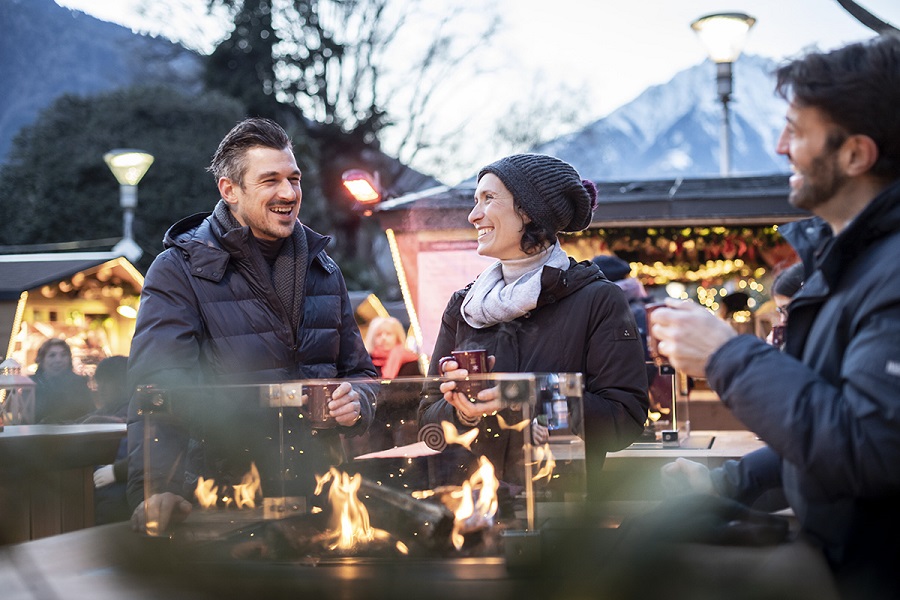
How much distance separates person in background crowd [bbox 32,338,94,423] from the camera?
7.22m

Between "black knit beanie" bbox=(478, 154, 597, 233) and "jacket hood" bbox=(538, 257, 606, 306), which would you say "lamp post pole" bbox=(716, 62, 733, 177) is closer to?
"black knit beanie" bbox=(478, 154, 597, 233)

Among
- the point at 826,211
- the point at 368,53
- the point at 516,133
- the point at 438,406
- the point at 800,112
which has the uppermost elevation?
the point at 368,53

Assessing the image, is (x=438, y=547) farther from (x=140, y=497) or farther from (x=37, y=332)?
(x=37, y=332)

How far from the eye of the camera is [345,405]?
7.77 feet

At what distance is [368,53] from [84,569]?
28194 mm

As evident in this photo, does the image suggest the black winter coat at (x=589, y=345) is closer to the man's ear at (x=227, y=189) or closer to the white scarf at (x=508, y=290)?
the white scarf at (x=508, y=290)

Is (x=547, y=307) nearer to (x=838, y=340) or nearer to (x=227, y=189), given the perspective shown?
(x=227, y=189)

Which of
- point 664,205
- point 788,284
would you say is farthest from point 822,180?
point 664,205

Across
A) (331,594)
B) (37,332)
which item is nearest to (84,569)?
(331,594)

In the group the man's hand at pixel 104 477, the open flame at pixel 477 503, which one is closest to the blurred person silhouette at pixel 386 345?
the man's hand at pixel 104 477

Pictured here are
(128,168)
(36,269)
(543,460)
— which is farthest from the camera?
(128,168)

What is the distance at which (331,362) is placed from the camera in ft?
11.8

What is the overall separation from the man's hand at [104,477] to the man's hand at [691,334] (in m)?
3.92

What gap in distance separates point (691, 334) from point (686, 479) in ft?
1.65
